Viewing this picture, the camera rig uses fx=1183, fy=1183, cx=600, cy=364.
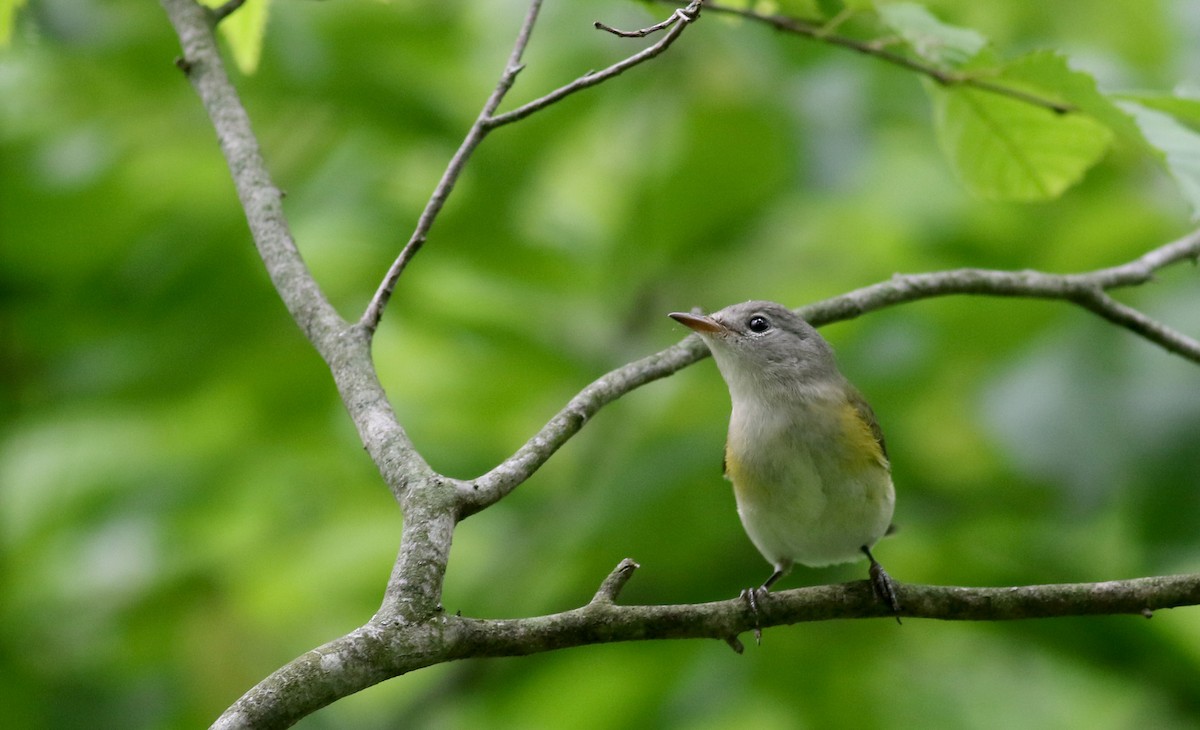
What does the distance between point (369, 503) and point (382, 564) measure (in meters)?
0.42

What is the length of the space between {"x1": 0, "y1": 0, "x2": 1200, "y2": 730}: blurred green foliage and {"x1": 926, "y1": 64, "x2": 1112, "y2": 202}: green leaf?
93 cm

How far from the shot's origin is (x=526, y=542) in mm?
4773

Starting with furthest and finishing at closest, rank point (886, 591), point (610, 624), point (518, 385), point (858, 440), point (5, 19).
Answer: point (518, 385)
point (858, 440)
point (5, 19)
point (886, 591)
point (610, 624)

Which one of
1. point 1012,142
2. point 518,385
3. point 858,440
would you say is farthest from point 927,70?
point 518,385

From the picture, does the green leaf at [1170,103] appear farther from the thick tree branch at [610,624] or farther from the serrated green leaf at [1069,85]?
the thick tree branch at [610,624]

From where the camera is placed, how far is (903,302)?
327 cm

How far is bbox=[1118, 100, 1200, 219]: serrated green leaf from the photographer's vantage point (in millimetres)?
2906

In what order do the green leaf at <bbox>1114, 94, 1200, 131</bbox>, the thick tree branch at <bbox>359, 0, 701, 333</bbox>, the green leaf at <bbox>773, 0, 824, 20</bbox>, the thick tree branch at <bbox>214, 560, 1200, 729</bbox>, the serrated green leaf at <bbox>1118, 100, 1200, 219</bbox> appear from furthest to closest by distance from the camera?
the green leaf at <bbox>773, 0, 824, 20</bbox>
the green leaf at <bbox>1114, 94, 1200, 131</bbox>
the serrated green leaf at <bbox>1118, 100, 1200, 219</bbox>
the thick tree branch at <bbox>359, 0, 701, 333</bbox>
the thick tree branch at <bbox>214, 560, 1200, 729</bbox>

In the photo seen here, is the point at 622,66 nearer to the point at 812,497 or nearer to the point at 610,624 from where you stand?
the point at 610,624

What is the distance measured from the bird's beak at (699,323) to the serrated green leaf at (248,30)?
1507mm

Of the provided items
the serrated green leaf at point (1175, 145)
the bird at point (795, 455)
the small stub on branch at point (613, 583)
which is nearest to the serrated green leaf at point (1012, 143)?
the serrated green leaf at point (1175, 145)

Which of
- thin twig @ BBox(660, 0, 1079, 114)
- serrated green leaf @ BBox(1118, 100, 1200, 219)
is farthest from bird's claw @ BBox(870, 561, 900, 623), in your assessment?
thin twig @ BBox(660, 0, 1079, 114)

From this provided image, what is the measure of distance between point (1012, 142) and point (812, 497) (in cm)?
130

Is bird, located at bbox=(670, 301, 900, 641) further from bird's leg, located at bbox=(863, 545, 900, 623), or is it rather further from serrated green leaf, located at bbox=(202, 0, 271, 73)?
serrated green leaf, located at bbox=(202, 0, 271, 73)
